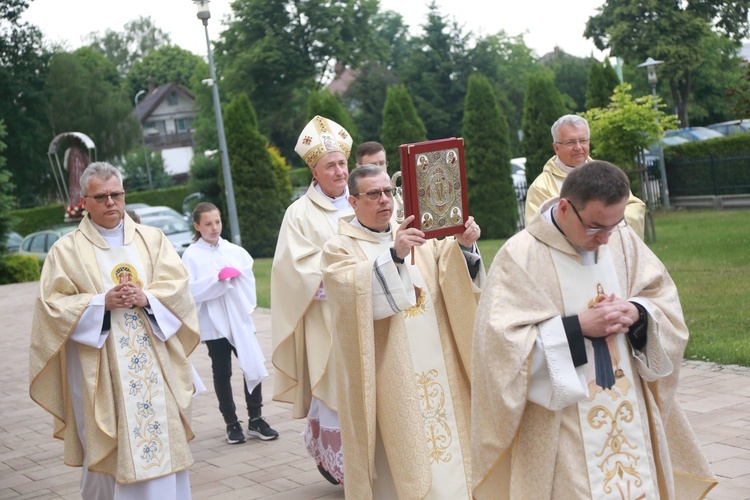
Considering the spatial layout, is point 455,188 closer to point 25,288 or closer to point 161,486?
point 161,486

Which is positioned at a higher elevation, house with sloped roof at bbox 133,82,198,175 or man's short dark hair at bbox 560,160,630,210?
house with sloped roof at bbox 133,82,198,175

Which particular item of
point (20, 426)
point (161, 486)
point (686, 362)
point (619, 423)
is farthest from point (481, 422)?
point (20, 426)

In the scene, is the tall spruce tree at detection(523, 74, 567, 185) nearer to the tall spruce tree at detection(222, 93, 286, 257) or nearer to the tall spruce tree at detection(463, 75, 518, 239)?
the tall spruce tree at detection(463, 75, 518, 239)

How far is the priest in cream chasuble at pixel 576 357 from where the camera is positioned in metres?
3.53

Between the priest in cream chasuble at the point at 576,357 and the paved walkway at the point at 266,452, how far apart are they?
2.02 meters

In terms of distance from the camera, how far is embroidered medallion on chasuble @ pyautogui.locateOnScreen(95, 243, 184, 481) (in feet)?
18.8

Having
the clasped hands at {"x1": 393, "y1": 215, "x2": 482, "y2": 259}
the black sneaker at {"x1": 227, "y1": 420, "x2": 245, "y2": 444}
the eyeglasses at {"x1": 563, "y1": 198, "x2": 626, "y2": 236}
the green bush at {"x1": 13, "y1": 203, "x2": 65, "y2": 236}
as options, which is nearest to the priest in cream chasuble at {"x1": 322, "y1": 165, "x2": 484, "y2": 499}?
the clasped hands at {"x1": 393, "y1": 215, "x2": 482, "y2": 259}

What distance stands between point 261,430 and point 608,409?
4787 mm

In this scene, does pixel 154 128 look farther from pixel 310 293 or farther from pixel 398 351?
pixel 398 351

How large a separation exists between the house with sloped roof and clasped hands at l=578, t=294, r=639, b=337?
279 feet

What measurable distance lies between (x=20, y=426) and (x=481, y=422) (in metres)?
7.02

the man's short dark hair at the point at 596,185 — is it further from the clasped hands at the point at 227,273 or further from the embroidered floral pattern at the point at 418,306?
the clasped hands at the point at 227,273

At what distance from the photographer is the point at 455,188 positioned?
468cm

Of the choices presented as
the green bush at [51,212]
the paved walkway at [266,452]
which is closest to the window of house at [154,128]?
the green bush at [51,212]
